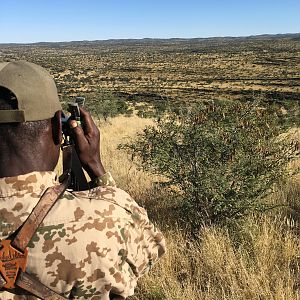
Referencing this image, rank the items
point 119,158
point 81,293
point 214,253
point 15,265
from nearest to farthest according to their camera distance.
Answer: point 15,265 → point 81,293 → point 214,253 → point 119,158

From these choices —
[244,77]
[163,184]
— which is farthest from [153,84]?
[163,184]

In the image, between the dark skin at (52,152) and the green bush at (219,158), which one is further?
the green bush at (219,158)

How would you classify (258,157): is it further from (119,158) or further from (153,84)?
(153,84)

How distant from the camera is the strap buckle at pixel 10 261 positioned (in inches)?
55.7

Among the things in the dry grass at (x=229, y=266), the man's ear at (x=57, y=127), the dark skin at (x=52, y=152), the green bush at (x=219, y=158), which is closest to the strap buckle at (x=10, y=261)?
the dark skin at (x=52, y=152)

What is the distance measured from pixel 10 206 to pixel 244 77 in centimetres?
5836

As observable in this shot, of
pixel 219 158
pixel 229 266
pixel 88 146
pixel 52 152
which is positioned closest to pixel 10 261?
pixel 52 152

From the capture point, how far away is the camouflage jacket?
1.46 m

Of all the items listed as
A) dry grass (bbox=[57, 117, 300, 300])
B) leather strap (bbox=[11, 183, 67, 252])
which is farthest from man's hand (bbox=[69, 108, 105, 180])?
dry grass (bbox=[57, 117, 300, 300])

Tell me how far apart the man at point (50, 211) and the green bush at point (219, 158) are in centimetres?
268

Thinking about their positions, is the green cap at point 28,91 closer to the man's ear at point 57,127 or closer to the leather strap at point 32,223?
the man's ear at point 57,127

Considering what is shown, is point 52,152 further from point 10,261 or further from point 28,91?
point 10,261

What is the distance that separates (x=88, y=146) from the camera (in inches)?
66.7

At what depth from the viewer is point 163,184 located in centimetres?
448
